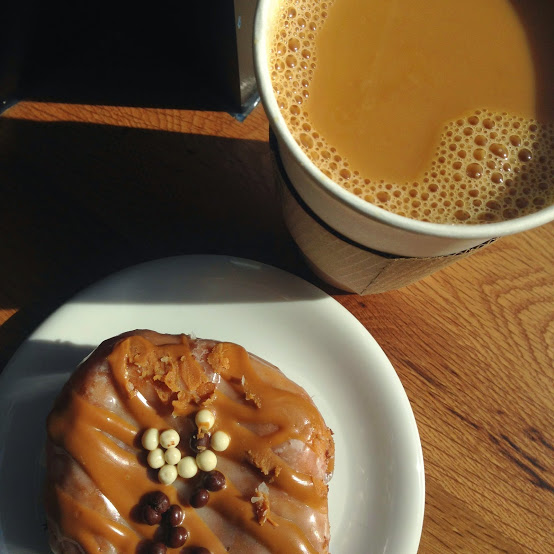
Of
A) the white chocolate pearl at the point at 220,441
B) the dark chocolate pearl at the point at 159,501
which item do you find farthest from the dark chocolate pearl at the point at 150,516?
the white chocolate pearl at the point at 220,441

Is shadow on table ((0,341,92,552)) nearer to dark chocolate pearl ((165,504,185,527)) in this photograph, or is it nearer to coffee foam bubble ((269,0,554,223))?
dark chocolate pearl ((165,504,185,527))

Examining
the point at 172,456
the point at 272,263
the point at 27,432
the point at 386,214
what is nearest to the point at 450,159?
the point at 386,214

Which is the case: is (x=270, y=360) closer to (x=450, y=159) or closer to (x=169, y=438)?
(x=169, y=438)

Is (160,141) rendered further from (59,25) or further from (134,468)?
(134,468)

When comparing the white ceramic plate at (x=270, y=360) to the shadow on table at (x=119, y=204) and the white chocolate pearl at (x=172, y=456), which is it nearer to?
the shadow on table at (x=119, y=204)

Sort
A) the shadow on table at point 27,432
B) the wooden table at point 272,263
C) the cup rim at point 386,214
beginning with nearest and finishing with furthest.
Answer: the cup rim at point 386,214, the shadow on table at point 27,432, the wooden table at point 272,263
